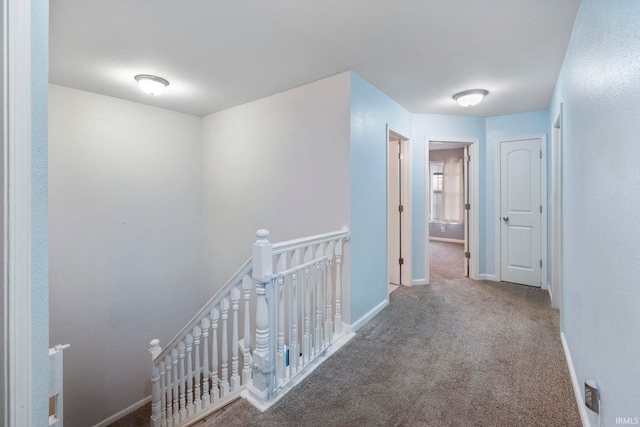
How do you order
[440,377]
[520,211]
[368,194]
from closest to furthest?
[440,377]
[368,194]
[520,211]

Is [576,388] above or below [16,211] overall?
below

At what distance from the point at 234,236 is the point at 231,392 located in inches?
85.9

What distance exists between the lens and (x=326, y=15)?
Answer: 190 centimetres

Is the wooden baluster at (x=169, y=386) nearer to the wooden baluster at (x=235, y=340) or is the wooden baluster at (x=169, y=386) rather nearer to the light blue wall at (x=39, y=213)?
the wooden baluster at (x=235, y=340)

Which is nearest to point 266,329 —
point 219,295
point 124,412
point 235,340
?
point 235,340

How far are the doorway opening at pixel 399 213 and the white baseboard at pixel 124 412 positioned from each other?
339 centimetres

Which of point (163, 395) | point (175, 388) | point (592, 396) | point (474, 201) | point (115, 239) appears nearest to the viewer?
point (592, 396)

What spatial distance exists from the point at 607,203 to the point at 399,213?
2751 mm

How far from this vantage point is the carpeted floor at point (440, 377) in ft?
5.49

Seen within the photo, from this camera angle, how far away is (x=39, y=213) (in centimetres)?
89

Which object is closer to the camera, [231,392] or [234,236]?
[231,392]

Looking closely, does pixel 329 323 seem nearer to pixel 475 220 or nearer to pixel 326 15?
pixel 326 15

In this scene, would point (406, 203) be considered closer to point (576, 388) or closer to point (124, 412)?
point (576, 388)

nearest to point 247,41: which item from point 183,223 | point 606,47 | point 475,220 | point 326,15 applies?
point 326,15
